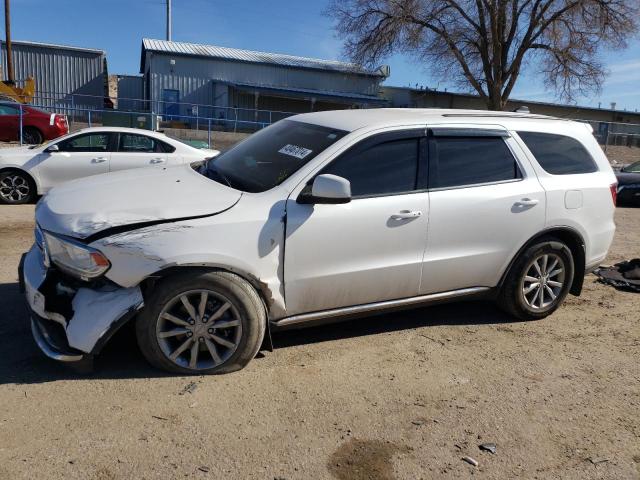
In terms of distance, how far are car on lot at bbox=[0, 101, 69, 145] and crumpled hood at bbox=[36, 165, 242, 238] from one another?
1489 centimetres

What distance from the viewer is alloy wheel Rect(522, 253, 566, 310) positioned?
468 centimetres

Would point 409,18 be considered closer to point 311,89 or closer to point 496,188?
point 311,89

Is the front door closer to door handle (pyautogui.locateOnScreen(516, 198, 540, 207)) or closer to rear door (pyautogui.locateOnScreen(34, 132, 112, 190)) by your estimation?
door handle (pyautogui.locateOnScreen(516, 198, 540, 207))

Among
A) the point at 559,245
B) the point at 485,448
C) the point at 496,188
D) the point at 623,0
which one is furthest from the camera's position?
the point at 623,0

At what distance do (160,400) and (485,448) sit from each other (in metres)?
1.84

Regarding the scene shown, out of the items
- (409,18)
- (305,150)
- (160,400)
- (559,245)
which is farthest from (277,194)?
(409,18)

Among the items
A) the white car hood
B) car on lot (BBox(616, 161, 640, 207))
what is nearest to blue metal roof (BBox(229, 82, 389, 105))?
car on lot (BBox(616, 161, 640, 207))

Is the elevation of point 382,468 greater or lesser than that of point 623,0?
lesser

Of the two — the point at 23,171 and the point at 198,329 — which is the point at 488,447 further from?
the point at 23,171

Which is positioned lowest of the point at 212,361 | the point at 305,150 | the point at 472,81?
the point at 212,361

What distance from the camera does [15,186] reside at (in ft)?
30.0

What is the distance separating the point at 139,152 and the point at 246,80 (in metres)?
30.8

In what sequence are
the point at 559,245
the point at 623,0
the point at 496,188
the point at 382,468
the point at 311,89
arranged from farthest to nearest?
the point at 311,89
the point at 623,0
the point at 559,245
the point at 496,188
the point at 382,468

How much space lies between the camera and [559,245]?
15.5 feet
